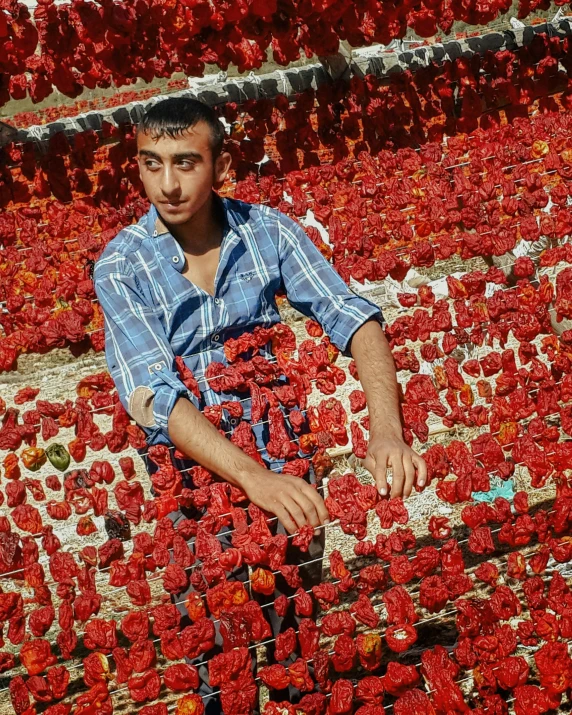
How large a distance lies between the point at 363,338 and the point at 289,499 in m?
0.59

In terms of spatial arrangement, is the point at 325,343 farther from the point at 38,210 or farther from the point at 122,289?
the point at 38,210

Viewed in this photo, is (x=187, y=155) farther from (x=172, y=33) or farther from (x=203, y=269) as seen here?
(x=172, y=33)

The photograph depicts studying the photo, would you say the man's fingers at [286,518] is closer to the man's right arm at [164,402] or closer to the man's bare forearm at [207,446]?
the man's right arm at [164,402]

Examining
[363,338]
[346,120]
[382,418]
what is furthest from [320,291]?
[346,120]

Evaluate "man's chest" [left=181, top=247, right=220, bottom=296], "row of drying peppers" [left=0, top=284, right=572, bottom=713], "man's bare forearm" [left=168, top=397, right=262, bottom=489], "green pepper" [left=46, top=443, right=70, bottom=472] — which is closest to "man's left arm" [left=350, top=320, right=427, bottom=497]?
"row of drying peppers" [left=0, top=284, right=572, bottom=713]

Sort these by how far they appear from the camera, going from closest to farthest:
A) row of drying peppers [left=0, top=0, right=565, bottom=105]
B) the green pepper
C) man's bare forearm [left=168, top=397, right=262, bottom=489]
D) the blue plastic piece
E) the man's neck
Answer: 1. man's bare forearm [left=168, top=397, right=262, bottom=489]
2. the man's neck
3. the green pepper
4. the blue plastic piece
5. row of drying peppers [left=0, top=0, right=565, bottom=105]

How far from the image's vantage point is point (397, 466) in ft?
6.69

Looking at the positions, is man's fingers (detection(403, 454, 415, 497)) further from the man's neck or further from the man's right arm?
the man's neck

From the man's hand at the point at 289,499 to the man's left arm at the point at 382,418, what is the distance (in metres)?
0.21

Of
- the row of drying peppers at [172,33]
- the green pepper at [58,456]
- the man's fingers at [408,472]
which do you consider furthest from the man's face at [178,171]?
the row of drying peppers at [172,33]

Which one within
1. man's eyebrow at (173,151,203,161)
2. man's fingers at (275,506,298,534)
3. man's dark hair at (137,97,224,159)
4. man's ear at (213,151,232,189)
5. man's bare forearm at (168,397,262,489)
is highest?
man's dark hair at (137,97,224,159)

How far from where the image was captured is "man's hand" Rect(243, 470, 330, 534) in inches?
74.9

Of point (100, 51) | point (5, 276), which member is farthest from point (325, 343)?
point (100, 51)

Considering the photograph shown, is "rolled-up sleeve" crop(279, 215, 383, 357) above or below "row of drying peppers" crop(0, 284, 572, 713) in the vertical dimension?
above
